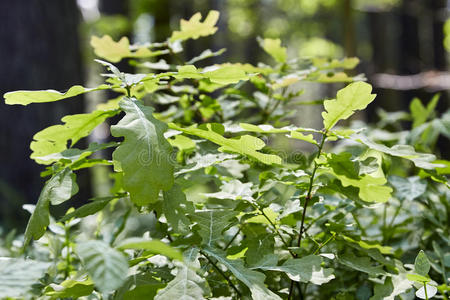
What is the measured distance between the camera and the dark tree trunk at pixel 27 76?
3504 millimetres

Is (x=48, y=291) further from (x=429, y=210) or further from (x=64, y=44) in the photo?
(x=64, y=44)

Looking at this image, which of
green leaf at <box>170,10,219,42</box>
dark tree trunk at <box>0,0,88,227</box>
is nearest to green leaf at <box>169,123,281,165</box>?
green leaf at <box>170,10,219,42</box>

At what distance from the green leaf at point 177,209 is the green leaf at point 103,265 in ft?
0.88

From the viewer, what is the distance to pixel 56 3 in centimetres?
389

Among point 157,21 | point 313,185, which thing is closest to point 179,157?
point 313,185

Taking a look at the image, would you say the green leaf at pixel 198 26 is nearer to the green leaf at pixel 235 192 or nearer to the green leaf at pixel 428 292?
the green leaf at pixel 235 192

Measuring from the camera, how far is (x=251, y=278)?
2.72ft

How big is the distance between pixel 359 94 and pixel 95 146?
0.61 m

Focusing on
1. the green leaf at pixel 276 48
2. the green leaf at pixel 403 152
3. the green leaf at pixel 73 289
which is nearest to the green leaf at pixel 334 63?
the green leaf at pixel 276 48

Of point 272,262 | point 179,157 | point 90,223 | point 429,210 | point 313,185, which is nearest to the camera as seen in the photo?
point 272,262

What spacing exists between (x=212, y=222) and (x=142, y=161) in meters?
0.24

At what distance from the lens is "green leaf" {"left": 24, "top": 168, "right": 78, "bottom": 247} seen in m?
0.92

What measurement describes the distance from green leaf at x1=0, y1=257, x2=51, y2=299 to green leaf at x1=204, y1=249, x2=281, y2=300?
32 centimetres

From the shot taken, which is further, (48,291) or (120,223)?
(120,223)
